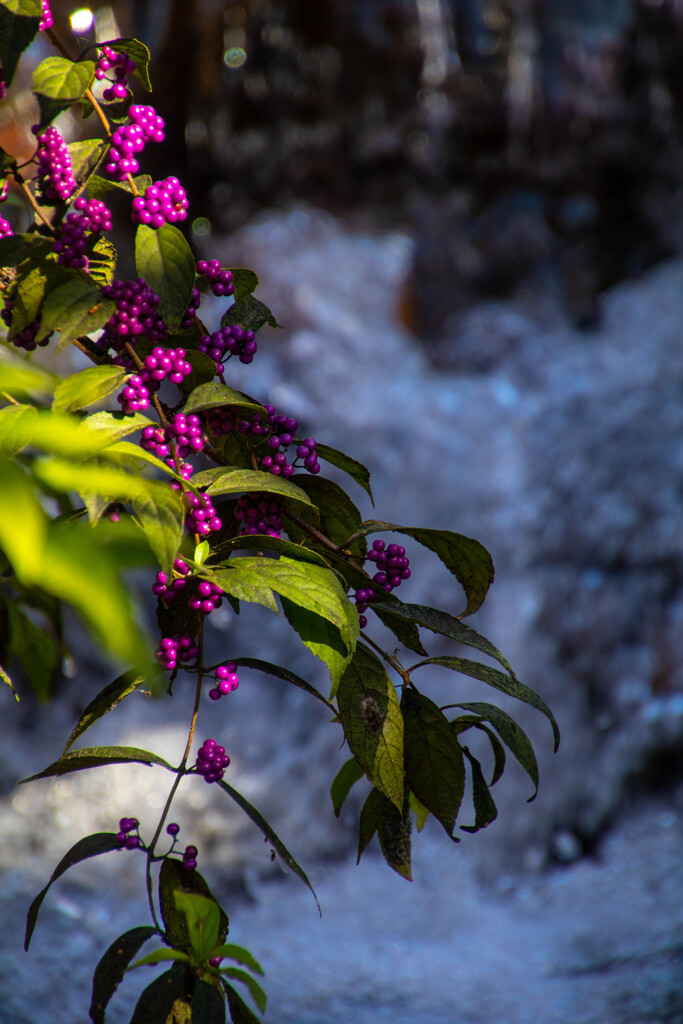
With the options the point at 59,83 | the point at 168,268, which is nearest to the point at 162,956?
the point at 168,268

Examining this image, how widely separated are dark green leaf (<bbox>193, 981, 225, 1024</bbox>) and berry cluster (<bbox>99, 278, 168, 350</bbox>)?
34 cm

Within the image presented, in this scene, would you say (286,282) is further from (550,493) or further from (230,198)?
(550,493)

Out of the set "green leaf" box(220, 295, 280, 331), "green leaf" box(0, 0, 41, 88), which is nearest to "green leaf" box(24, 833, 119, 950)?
"green leaf" box(220, 295, 280, 331)

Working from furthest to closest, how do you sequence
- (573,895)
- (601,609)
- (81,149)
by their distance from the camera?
(601,609)
(573,895)
(81,149)

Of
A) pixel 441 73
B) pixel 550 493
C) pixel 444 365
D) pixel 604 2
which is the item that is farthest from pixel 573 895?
pixel 604 2

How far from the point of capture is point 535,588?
2.39 metres

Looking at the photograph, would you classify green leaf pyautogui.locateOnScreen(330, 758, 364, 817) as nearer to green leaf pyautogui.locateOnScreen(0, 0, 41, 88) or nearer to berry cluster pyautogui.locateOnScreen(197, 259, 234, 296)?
berry cluster pyautogui.locateOnScreen(197, 259, 234, 296)

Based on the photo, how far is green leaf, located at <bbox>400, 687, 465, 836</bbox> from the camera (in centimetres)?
47

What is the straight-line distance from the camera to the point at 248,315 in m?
0.53

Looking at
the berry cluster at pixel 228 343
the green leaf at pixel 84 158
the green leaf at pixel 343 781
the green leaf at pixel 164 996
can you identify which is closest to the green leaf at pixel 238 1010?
the green leaf at pixel 164 996

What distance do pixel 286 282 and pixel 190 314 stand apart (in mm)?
3082

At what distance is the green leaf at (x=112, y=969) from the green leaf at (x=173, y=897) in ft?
0.04

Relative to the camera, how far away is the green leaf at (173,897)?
480 millimetres

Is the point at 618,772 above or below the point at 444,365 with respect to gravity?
below
